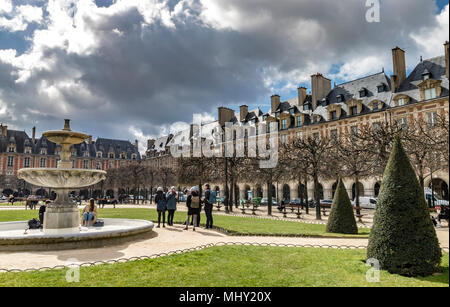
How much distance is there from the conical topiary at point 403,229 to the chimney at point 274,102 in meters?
44.9

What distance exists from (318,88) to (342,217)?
35916 millimetres

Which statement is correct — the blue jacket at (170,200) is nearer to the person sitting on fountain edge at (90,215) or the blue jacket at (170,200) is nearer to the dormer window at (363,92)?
the person sitting on fountain edge at (90,215)

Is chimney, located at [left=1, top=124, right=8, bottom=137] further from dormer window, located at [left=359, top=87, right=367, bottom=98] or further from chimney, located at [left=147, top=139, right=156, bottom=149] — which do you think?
dormer window, located at [left=359, top=87, right=367, bottom=98]

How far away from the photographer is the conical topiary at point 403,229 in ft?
16.0

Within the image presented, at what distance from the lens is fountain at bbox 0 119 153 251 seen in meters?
7.54

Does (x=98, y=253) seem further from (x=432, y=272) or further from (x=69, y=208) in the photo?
(x=432, y=272)

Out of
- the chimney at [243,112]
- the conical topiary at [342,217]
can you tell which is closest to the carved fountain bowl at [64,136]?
the conical topiary at [342,217]

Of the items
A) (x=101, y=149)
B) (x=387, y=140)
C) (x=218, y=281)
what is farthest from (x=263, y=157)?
(x=101, y=149)

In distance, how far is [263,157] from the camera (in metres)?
27.8

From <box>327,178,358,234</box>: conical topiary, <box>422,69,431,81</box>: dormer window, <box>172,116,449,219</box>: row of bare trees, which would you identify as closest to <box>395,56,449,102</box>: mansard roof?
<box>422,69,431,81</box>: dormer window

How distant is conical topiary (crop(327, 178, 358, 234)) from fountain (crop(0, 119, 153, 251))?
6396 millimetres

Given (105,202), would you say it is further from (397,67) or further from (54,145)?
(54,145)
